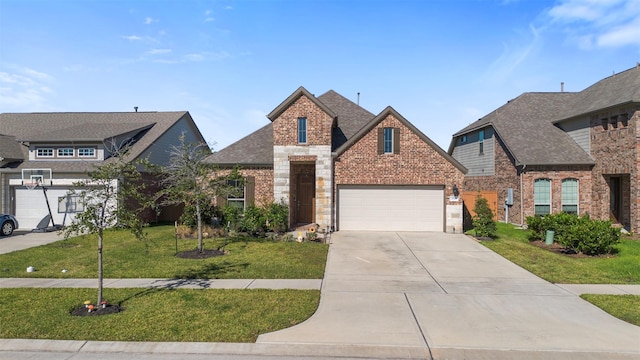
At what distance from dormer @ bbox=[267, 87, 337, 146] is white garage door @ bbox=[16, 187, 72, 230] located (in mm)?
12778

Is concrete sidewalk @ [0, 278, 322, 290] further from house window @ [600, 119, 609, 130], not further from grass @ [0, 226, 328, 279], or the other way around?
house window @ [600, 119, 609, 130]

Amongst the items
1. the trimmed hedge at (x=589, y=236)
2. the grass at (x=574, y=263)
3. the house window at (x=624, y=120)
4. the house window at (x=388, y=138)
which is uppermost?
the house window at (x=624, y=120)

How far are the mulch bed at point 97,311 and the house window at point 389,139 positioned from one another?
1340cm

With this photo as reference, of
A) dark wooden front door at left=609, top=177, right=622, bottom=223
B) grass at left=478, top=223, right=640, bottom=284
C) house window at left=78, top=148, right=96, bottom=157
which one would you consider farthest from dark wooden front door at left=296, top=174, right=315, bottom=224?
dark wooden front door at left=609, top=177, right=622, bottom=223

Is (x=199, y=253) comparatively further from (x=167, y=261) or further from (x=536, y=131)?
(x=536, y=131)

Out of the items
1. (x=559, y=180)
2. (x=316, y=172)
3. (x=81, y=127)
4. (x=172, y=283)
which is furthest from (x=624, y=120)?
(x=81, y=127)

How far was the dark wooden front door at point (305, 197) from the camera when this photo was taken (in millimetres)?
20312

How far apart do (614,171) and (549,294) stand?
14007mm

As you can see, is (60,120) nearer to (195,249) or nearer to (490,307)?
(195,249)

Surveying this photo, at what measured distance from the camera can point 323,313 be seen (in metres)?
7.23

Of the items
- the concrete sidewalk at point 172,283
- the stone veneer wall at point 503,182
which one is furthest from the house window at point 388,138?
the concrete sidewalk at point 172,283

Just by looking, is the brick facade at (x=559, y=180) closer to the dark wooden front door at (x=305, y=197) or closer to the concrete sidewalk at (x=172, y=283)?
the dark wooden front door at (x=305, y=197)

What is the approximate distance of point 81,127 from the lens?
22.6 m

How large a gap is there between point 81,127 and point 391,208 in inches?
733
